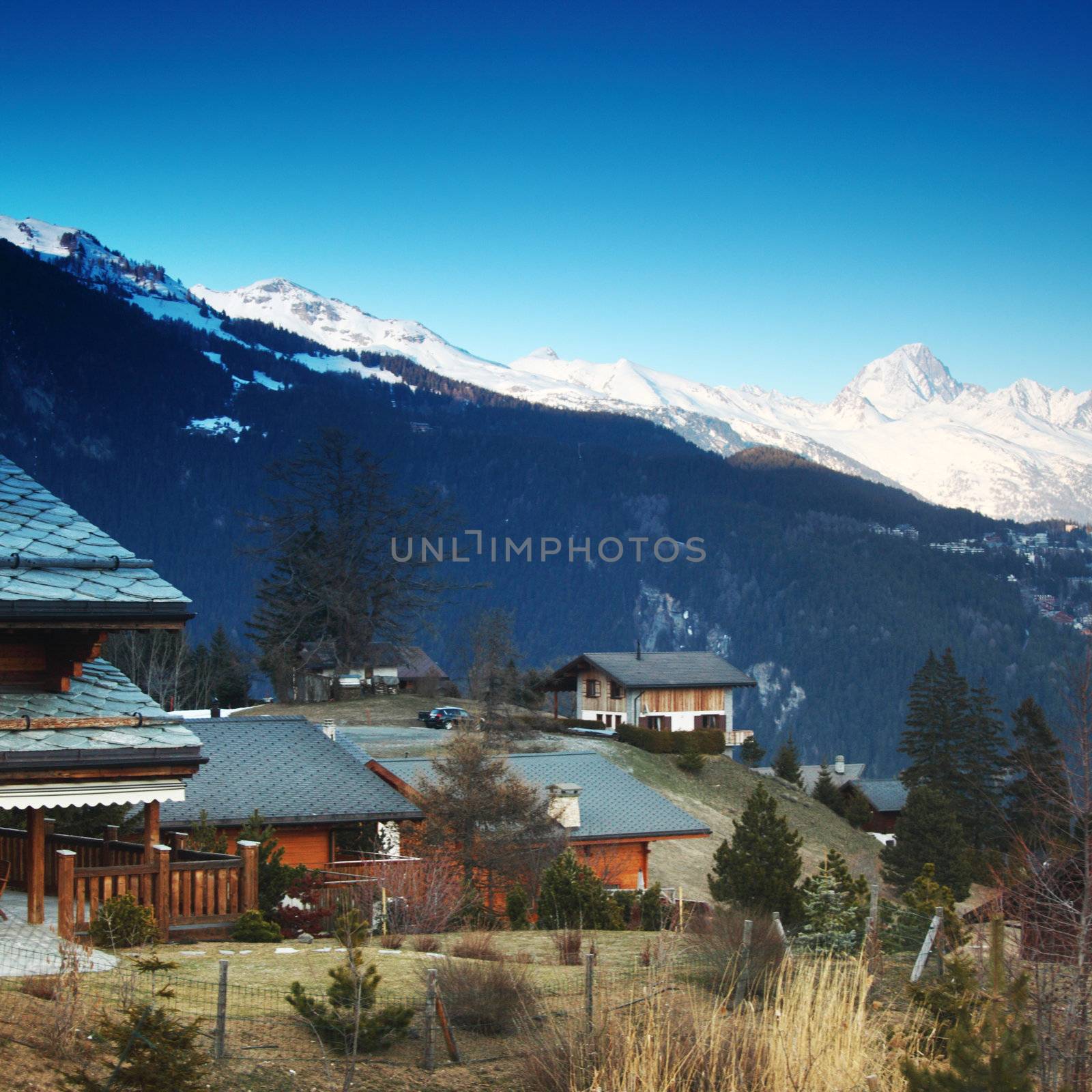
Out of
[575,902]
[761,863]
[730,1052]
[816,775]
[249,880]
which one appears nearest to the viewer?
[730,1052]

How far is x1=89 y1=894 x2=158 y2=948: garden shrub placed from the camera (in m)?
12.3

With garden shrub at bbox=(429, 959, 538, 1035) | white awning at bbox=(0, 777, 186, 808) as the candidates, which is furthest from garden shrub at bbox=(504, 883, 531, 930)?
garden shrub at bbox=(429, 959, 538, 1035)

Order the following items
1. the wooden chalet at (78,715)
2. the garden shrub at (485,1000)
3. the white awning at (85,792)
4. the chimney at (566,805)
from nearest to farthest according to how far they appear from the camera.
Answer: the garden shrub at (485,1000), the white awning at (85,792), the wooden chalet at (78,715), the chimney at (566,805)

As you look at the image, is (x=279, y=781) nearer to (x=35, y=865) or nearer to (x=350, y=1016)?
(x=35, y=865)

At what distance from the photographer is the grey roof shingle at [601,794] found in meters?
33.2

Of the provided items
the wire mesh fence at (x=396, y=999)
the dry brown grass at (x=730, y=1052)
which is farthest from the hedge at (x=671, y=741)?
→ the dry brown grass at (x=730, y=1052)

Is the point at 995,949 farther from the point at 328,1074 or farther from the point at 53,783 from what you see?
the point at 53,783

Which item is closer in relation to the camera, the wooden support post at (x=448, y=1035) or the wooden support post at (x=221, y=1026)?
the wooden support post at (x=221, y=1026)

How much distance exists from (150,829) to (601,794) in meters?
23.4

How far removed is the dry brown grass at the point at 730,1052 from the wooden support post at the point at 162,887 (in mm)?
5819

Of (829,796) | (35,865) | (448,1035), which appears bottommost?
(829,796)

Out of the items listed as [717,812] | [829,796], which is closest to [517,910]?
[717,812]

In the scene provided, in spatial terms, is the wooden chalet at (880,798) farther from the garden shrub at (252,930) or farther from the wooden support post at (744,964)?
the wooden support post at (744,964)

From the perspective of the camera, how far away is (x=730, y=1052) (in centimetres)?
863
